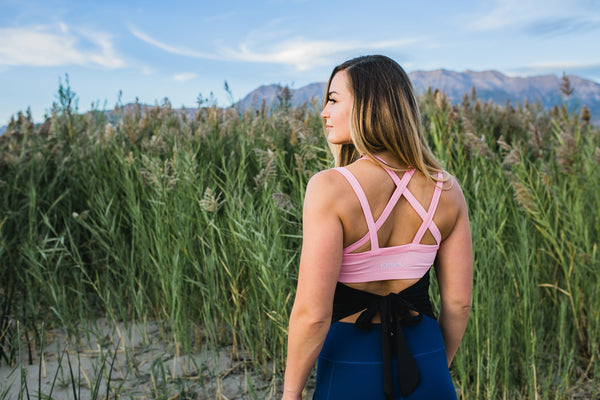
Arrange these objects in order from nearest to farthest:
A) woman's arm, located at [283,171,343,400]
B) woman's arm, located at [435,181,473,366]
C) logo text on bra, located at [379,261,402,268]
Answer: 1. woman's arm, located at [283,171,343,400]
2. logo text on bra, located at [379,261,402,268]
3. woman's arm, located at [435,181,473,366]

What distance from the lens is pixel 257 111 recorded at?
6.38 meters

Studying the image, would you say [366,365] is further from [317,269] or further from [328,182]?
[328,182]

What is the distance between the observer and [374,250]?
144 centimetres

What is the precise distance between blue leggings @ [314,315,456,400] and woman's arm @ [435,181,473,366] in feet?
0.78

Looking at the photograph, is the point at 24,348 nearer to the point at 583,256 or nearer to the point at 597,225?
the point at 583,256

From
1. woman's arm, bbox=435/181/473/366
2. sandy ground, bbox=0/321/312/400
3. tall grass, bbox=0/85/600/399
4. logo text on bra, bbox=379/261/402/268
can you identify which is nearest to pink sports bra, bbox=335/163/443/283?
logo text on bra, bbox=379/261/402/268

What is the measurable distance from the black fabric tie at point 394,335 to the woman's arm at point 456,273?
0.25 meters

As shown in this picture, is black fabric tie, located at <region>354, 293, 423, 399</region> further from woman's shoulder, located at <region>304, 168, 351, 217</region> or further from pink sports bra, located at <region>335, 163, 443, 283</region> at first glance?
woman's shoulder, located at <region>304, 168, 351, 217</region>

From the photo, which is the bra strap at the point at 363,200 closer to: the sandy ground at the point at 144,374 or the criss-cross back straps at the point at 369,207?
the criss-cross back straps at the point at 369,207

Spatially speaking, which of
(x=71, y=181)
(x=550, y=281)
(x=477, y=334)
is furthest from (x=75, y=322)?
(x=550, y=281)

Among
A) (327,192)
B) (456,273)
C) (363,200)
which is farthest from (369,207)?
(456,273)

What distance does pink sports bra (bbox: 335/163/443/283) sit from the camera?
1.41 metres

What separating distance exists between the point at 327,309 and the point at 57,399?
8.27 ft

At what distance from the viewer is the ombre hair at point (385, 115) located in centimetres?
151
